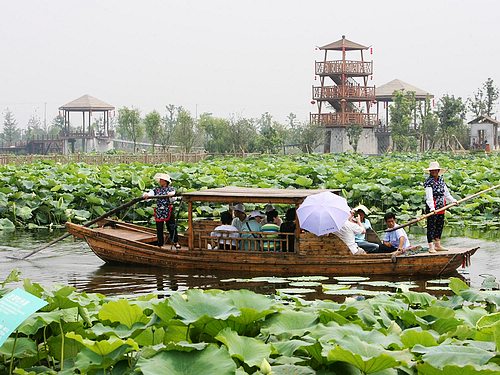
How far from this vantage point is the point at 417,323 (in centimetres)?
348

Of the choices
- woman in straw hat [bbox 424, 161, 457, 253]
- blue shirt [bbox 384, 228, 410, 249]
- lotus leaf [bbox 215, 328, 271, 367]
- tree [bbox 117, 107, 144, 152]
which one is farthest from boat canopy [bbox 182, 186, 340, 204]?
tree [bbox 117, 107, 144, 152]

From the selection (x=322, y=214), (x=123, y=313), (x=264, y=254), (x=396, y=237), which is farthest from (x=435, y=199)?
(x=123, y=313)

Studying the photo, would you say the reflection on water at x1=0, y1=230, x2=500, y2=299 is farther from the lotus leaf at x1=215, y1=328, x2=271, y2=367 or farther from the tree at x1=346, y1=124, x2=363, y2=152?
the tree at x1=346, y1=124, x2=363, y2=152

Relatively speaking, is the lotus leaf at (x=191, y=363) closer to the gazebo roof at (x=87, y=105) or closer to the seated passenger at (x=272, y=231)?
the seated passenger at (x=272, y=231)

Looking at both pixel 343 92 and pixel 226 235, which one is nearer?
pixel 226 235

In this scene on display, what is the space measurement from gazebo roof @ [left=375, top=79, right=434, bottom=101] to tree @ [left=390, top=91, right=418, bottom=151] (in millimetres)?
4338

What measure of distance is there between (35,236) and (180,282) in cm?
489

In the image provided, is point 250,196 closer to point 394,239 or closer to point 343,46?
point 394,239

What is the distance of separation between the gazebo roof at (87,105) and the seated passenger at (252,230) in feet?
144

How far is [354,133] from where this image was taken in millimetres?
41375

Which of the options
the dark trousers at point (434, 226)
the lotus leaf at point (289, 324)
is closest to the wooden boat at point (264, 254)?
the dark trousers at point (434, 226)

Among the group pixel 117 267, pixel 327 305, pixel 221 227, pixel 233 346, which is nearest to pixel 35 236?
pixel 117 267

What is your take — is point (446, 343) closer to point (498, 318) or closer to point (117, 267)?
point (498, 318)

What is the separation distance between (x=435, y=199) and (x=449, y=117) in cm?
3799
